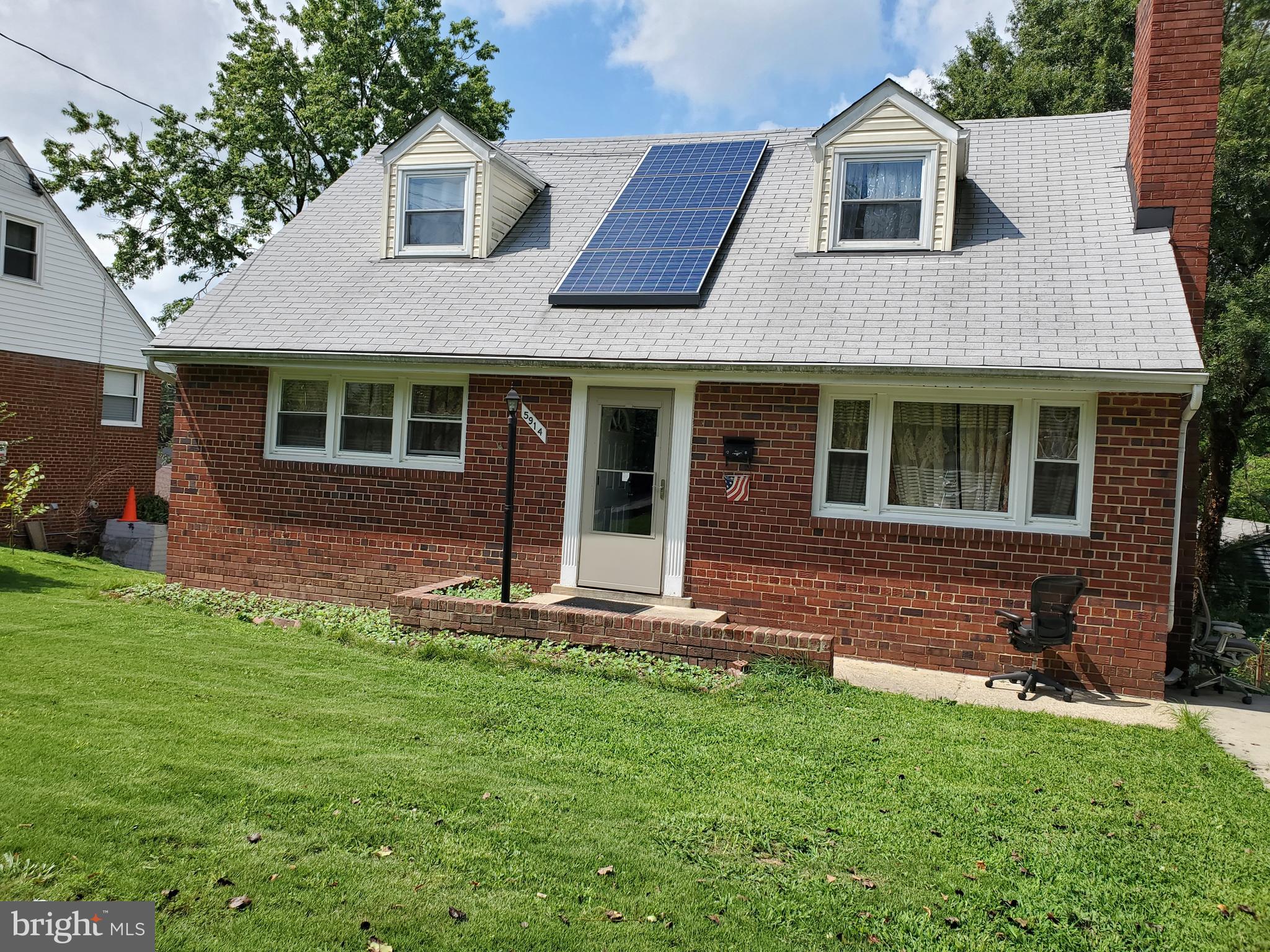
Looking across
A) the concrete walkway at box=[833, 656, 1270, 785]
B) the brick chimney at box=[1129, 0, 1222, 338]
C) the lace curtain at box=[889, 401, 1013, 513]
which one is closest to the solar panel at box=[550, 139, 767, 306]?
the lace curtain at box=[889, 401, 1013, 513]

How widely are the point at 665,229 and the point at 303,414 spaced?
519 centimetres

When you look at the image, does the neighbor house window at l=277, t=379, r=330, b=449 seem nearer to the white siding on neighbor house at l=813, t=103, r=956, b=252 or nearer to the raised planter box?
the white siding on neighbor house at l=813, t=103, r=956, b=252

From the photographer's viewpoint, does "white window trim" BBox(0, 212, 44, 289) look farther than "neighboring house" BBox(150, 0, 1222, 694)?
Yes

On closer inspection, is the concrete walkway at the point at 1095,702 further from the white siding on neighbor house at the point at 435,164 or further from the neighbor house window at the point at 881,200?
the white siding on neighbor house at the point at 435,164

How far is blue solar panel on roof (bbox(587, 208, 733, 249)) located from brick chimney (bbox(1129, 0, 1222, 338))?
472 cm

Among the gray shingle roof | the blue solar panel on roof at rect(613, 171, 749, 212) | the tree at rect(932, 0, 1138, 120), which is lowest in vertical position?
the gray shingle roof

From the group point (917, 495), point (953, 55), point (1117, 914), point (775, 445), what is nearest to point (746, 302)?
point (775, 445)

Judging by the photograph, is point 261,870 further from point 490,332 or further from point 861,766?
point 490,332

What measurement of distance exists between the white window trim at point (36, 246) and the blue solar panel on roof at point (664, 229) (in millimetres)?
13094

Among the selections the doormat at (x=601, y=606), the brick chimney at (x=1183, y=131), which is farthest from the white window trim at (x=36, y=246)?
the brick chimney at (x=1183, y=131)

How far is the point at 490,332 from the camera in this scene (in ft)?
33.6

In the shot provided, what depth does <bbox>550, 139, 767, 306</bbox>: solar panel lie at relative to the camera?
33.9 feet

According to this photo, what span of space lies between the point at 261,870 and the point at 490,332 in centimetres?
733

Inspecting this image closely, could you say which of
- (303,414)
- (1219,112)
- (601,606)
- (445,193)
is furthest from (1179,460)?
(1219,112)
